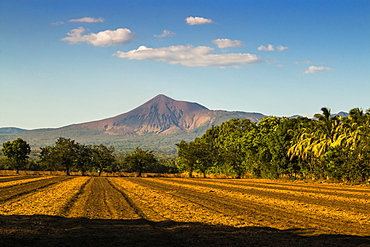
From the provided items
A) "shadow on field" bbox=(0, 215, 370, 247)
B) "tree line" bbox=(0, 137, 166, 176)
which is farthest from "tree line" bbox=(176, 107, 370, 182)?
"shadow on field" bbox=(0, 215, 370, 247)

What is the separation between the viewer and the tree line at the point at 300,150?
190 feet

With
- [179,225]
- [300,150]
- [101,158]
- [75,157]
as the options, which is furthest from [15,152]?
[179,225]

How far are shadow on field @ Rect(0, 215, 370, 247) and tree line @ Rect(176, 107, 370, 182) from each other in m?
42.5

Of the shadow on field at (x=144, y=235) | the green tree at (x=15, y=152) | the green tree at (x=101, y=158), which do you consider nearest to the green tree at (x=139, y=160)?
the green tree at (x=101, y=158)

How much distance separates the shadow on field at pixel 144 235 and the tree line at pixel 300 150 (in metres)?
42.5

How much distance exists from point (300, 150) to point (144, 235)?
6152 cm

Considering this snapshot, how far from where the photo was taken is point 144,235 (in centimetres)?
1570

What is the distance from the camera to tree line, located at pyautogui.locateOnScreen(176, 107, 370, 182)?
57.8 m

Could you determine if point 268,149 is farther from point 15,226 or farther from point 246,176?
point 15,226

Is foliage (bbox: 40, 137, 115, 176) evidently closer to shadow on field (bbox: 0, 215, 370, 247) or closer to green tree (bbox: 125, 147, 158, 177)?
green tree (bbox: 125, 147, 158, 177)

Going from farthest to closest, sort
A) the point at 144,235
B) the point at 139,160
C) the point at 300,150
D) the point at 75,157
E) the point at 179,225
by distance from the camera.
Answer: the point at 139,160 → the point at 75,157 → the point at 300,150 → the point at 179,225 → the point at 144,235

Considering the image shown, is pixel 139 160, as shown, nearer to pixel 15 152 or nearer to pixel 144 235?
pixel 15 152

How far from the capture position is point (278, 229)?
17.4 m

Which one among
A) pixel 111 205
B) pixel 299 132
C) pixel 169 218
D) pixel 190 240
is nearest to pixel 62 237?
pixel 190 240
